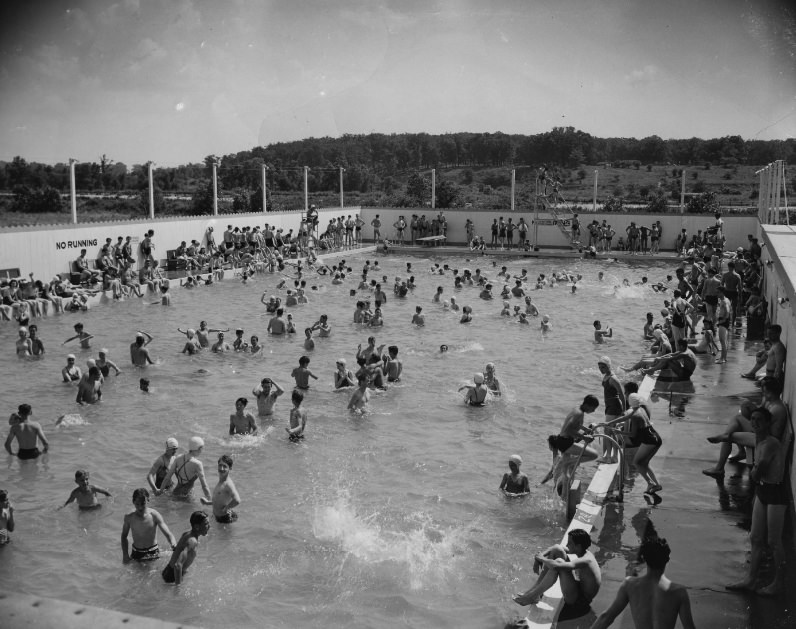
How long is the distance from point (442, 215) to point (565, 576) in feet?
108

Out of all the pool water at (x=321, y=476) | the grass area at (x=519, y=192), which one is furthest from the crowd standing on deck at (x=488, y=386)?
the grass area at (x=519, y=192)

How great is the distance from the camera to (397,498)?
9.88 m

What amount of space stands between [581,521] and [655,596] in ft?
9.78

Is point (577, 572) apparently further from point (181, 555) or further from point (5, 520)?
point (5, 520)

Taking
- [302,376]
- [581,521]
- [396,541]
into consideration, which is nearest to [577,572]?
[581,521]

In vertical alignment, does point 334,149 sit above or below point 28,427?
above

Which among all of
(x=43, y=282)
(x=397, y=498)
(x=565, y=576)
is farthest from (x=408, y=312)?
(x=565, y=576)

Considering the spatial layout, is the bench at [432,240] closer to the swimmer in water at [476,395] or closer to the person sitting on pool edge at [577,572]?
the swimmer in water at [476,395]

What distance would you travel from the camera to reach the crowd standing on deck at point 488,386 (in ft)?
20.6

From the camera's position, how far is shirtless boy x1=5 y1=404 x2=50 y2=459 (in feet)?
35.0

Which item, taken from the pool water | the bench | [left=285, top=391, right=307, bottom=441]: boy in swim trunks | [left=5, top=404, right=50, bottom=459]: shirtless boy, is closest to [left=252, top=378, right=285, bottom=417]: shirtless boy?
the pool water

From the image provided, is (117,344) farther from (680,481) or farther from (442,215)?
(442,215)

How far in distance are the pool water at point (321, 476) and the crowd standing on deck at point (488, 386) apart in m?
0.31

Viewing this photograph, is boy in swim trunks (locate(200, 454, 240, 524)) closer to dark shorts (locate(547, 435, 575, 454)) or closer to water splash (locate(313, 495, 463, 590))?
water splash (locate(313, 495, 463, 590))
